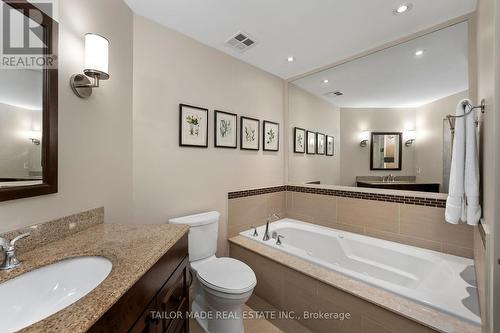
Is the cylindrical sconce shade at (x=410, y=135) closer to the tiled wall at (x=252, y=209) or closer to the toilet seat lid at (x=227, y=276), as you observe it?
the tiled wall at (x=252, y=209)

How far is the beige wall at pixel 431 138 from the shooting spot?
191cm

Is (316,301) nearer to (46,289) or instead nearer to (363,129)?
(46,289)

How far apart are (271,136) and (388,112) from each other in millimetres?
1353

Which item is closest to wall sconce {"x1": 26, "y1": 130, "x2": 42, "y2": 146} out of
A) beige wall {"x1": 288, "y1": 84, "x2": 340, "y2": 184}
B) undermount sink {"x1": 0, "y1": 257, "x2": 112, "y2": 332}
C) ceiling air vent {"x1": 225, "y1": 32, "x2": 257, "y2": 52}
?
undermount sink {"x1": 0, "y1": 257, "x2": 112, "y2": 332}

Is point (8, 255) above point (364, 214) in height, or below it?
above

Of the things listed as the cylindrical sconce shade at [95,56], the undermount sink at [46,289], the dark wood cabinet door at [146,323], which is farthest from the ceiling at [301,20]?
the dark wood cabinet door at [146,323]

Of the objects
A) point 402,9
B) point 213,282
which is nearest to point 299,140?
point 402,9

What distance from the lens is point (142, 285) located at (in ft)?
2.69

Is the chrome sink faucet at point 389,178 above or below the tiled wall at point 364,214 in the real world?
above

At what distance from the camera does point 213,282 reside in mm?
1528

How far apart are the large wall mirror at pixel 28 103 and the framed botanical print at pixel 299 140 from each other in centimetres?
254

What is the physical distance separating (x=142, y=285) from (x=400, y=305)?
4.82ft

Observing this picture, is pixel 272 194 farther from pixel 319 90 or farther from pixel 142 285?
pixel 142 285

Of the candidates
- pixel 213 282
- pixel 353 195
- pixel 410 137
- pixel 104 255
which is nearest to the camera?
pixel 104 255
